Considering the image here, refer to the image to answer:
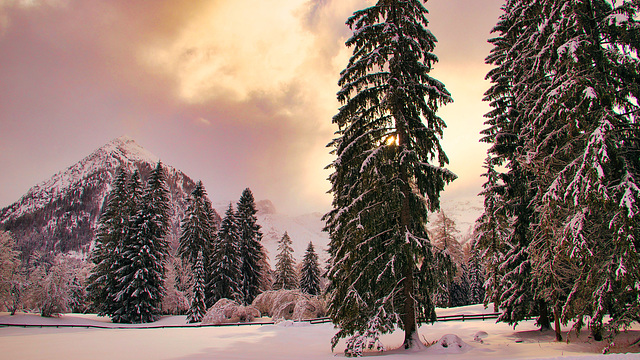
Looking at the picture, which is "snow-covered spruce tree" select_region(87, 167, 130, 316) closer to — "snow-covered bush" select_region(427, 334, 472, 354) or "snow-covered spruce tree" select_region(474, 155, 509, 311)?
"snow-covered bush" select_region(427, 334, 472, 354)

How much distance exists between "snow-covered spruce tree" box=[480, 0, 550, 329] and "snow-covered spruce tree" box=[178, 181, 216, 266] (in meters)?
33.5

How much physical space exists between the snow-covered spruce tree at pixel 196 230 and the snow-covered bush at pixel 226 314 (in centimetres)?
1013

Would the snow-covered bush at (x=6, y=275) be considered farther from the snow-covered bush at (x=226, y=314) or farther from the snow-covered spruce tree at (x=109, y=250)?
the snow-covered bush at (x=226, y=314)

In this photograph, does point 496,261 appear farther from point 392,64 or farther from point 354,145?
point 392,64

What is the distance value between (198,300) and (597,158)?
36221mm

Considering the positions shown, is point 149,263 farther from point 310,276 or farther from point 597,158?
point 597,158

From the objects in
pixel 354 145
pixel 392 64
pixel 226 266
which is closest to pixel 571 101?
pixel 392 64

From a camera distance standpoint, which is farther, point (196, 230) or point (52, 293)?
point (196, 230)

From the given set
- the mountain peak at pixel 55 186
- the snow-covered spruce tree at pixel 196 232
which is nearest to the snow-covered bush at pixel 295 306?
the snow-covered spruce tree at pixel 196 232

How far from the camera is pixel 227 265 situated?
38.7 m

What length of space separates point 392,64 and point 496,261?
43.1 feet

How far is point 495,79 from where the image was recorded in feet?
66.0

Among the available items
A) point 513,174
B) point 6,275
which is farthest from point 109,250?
point 513,174

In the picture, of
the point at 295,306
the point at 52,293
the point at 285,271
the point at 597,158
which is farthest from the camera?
the point at 285,271
